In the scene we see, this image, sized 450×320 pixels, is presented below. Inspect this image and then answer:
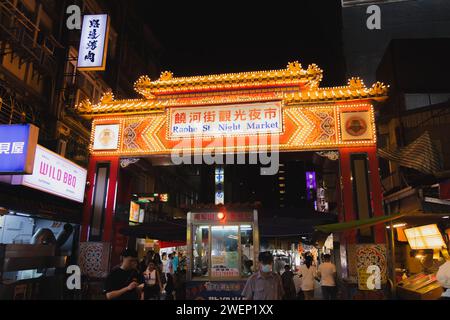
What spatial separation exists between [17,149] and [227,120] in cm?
701

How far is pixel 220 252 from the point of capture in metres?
10.7

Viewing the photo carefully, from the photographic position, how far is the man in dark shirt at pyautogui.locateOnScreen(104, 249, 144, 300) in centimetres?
525

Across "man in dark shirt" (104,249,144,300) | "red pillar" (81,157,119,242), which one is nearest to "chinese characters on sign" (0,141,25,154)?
"red pillar" (81,157,119,242)

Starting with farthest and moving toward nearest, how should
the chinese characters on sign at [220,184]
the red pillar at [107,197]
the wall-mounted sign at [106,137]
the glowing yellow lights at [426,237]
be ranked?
the chinese characters on sign at [220,184] → the wall-mounted sign at [106,137] → the red pillar at [107,197] → the glowing yellow lights at [426,237]

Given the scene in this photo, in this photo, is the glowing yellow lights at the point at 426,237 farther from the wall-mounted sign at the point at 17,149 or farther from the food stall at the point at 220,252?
the wall-mounted sign at the point at 17,149

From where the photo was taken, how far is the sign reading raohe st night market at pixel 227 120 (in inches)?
516

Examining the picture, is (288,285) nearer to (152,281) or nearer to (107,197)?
(152,281)

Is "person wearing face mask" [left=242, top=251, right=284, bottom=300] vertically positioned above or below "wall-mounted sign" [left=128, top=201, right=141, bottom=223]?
below


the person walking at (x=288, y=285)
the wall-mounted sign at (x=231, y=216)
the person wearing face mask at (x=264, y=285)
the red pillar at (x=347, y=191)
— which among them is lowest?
the person walking at (x=288, y=285)

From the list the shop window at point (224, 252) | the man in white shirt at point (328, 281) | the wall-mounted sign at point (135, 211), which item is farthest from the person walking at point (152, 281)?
the wall-mounted sign at point (135, 211)

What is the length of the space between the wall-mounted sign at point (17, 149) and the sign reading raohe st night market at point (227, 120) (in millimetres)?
5204

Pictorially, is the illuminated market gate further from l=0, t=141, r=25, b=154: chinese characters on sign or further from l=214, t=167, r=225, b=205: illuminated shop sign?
l=214, t=167, r=225, b=205: illuminated shop sign

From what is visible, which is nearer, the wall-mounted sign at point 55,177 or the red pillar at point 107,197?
the wall-mounted sign at point 55,177

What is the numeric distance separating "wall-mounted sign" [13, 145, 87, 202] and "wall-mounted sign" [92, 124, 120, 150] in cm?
124
